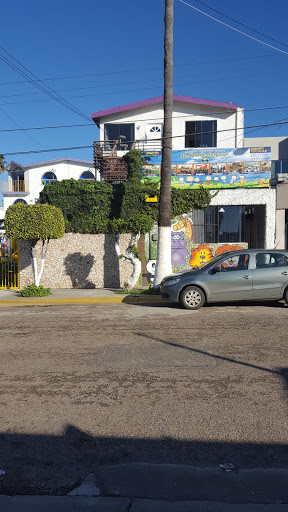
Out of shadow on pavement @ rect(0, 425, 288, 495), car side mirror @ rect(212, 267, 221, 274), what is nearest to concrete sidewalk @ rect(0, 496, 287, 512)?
shadow on pavement @ rect(0, 425, 288, 495)

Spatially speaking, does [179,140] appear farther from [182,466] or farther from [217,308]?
[182,466]

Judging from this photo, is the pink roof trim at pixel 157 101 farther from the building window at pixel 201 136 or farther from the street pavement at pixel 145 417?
the street pavement at pixel 145 417

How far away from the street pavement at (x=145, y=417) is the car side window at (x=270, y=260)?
2807mm

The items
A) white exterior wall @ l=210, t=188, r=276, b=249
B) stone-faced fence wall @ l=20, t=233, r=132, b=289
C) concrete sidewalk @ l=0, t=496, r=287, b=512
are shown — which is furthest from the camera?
white exterior wall @ l=210, t=188, r=276, b=249

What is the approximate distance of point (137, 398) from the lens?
444 cm

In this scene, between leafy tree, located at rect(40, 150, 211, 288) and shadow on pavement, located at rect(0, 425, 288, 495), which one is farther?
leafy tree, located at rect(40, 150, 211, 288)

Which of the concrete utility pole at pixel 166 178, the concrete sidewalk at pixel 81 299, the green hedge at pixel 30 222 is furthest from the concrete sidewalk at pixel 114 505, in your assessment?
the green hedge at pixel 30 222

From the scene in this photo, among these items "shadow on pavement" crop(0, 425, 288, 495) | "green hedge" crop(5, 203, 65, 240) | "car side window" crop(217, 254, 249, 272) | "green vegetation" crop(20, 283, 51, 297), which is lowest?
"shadow on pavement" crop(0, 425, 288, 495)

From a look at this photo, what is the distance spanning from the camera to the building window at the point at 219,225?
53.2 ft

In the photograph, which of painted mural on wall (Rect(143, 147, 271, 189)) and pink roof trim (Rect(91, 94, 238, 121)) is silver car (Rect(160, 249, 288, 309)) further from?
pink roof trim (Rect(91, 94, 238, 121))

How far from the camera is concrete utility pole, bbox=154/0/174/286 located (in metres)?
13.2

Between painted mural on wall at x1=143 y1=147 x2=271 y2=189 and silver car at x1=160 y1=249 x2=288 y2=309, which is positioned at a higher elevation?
painted mural on wall at x1=143 y1=147 x2=271 y2=189

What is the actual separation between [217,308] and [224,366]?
484cm

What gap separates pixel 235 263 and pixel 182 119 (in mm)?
14940
